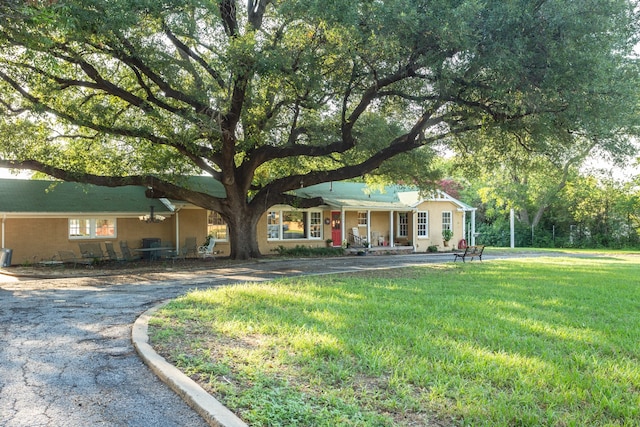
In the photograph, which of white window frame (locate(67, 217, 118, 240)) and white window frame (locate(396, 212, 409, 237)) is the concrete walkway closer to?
white window frame (locate(67, 217, 118, 240))

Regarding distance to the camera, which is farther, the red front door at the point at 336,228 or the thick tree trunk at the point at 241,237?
the red front door at the point at 336,228

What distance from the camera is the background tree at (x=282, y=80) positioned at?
11109mm

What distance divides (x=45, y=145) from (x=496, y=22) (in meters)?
16.0

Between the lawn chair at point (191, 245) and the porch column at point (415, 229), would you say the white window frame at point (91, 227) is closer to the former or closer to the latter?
the lawn chair at point (191, 245)

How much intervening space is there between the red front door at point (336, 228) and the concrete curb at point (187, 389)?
21477mm

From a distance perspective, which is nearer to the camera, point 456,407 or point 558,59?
point 456,407

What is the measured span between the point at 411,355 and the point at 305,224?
21.4 meters

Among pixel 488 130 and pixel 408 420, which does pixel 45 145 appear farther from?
pixel 408 420

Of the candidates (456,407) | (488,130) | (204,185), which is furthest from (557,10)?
(204,185)

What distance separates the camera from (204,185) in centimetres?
2580

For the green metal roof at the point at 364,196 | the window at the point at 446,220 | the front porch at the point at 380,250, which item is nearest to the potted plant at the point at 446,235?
the window at the point at 446,220

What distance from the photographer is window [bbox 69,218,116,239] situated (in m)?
20.9

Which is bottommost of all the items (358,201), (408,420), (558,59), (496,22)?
(408,420)

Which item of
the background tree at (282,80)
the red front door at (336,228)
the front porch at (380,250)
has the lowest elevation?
the front porch at (380,250)
